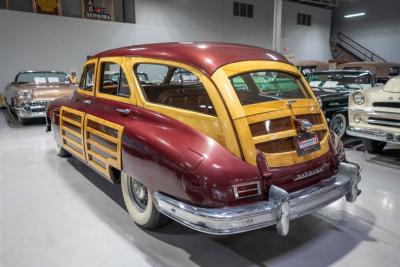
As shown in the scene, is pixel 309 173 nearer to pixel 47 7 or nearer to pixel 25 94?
pixel 25 94

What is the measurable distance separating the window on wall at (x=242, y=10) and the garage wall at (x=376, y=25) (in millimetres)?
8867

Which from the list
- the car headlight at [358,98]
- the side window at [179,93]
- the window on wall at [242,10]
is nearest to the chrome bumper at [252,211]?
the side window at [179,93]

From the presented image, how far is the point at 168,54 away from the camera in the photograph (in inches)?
105

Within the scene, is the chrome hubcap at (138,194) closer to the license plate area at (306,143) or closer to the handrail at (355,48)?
the license plate area at (306,143)

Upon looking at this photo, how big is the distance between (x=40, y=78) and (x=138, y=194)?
7581mm

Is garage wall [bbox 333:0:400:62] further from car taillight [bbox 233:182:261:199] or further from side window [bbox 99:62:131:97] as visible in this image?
car taillight [bbox 233:182:261:199]

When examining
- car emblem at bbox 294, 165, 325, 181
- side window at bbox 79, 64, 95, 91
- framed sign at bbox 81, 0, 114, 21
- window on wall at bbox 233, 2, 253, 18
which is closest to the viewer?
car emblem at bbox 294, 165, 325, 181

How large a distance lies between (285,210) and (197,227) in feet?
1.94

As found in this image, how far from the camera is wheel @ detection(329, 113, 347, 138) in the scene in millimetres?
6236

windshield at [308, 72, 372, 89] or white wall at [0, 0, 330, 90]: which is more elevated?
white wall at [0, 0, 330, 90]

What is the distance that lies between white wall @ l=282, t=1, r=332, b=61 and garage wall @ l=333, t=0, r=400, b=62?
57.2 inches

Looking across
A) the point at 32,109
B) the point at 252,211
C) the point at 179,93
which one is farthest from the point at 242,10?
the point at 252,211

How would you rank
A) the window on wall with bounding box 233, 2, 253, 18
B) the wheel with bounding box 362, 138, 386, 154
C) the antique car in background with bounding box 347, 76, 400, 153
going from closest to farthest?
1. the antique car in background with bounding box 347, 76, 400, 153
2. the wheel with bounding box 362, 138, 386, 154
3. the window on wall with bounding box 233, 2, 253, 18

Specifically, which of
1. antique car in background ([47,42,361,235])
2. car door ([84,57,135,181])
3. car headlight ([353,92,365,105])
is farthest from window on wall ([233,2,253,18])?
antique car in background ([47,42,361,235])
